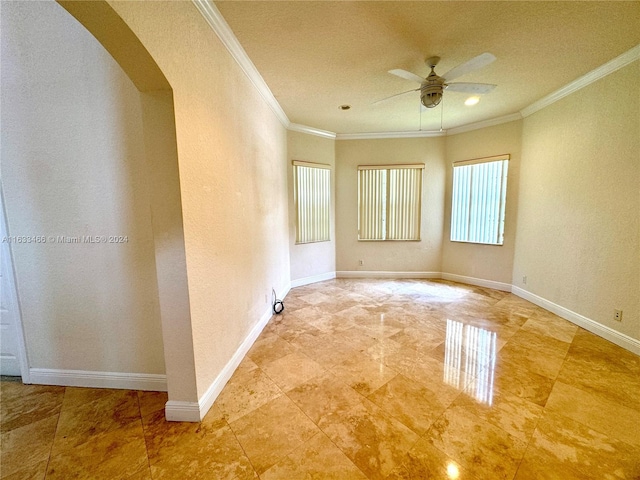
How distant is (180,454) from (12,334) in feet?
5.98

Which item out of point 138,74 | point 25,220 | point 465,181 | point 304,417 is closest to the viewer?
point 138,74

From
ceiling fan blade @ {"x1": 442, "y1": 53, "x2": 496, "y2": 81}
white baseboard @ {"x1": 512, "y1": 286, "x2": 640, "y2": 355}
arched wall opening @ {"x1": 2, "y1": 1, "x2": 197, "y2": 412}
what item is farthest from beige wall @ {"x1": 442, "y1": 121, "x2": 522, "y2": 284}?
arched wall opening @ {"x1": 2, "y1": 1, "x2": 197, "y2": 412}

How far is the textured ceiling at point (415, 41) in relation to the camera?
1.83 m

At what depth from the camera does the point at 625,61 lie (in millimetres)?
2436

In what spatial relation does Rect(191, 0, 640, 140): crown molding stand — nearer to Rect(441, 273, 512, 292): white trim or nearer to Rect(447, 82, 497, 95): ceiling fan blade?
Rect(447, 82, 497, 95): ceiling fan blade

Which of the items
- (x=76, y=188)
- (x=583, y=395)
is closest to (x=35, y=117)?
(x=76, y=188)

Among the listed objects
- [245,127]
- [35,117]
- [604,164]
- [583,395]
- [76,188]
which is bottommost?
[583,395]

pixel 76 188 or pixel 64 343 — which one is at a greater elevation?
pixel 76 188

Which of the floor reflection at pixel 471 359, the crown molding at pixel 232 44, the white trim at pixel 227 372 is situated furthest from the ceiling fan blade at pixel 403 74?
the white trim at pixel 227 372

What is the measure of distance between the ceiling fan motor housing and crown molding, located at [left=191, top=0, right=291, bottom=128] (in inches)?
68.5

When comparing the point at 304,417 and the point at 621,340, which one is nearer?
the point at 304,417

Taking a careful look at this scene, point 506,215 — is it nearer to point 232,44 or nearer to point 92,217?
point 232,44

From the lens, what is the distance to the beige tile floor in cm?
136

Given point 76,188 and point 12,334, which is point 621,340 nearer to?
point 76,188
